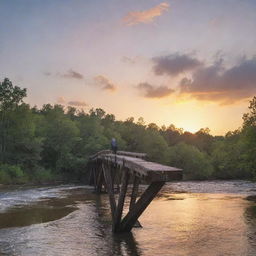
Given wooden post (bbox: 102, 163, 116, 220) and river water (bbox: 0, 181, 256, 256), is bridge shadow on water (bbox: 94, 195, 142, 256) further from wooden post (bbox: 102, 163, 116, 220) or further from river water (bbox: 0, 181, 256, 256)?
wooden post (bbox: 102, 163, 116, 220)

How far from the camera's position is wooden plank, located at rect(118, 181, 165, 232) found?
14.8 metres

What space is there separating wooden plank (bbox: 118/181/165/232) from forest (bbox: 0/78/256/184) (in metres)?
25.8

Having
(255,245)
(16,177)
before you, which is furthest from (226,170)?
(255,245)

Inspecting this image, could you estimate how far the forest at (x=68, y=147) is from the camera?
54.8 m

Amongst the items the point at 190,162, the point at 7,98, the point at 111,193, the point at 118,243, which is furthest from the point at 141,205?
the point at 190,162

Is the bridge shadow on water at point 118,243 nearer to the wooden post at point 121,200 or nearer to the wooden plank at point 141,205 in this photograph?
the wooden plank at point 141,205

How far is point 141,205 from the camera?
1578cm

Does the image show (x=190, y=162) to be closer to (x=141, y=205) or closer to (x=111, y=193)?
(x=111, y=193)

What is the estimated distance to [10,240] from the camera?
16.3 m

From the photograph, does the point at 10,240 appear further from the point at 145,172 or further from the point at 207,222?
the point at 207,222

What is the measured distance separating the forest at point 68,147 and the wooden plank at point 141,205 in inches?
1017

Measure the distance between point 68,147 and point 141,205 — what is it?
5182cm

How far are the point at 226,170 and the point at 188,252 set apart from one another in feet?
235

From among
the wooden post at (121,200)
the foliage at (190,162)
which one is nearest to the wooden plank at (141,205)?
the wooden post at (121,200)
